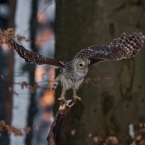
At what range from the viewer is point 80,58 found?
217 inches

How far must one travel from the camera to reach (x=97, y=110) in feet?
25.5

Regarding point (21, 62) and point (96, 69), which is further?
point (21, 62)

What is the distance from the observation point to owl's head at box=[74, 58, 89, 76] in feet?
17.8

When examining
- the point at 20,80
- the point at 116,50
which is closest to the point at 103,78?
the point at 116,50

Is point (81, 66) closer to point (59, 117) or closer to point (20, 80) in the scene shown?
point (59, 117)

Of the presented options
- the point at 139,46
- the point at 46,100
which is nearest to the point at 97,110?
the point at 139,46

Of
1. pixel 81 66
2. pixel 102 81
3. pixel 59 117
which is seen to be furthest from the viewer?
pixel 102 81

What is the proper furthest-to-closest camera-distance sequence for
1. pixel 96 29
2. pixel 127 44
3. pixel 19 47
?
pixel 96 29
pixel 127 44
pixel 19 47

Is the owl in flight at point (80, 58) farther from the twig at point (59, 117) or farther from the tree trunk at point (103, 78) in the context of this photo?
the tree trunk at point (103, 78)

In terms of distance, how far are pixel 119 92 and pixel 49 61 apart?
259 centimetres

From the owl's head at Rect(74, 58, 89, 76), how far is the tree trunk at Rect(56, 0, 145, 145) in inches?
87.1

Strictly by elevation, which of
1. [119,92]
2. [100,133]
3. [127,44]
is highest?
[127,44]

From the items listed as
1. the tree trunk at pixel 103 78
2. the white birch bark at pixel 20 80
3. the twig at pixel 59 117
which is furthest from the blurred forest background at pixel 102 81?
the white birch bark at pixel 20 80

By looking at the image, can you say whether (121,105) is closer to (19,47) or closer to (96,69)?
(96,69)
